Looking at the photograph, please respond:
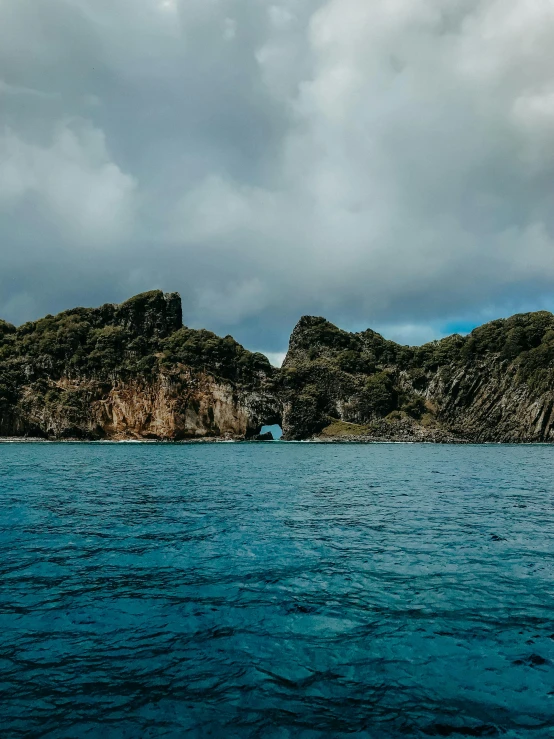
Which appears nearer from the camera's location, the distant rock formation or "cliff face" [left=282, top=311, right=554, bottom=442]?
"cliff face" [left=282, top=311, right=554, bottom=442]

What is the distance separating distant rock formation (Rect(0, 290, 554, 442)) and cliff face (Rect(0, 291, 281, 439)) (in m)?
0.37

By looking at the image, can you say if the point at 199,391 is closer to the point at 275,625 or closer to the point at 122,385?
the point at 122,385

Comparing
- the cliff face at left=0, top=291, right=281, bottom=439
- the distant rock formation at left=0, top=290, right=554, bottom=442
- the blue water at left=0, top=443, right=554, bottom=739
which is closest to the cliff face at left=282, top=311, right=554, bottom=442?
the distant rock formation at left=0, top=290, right=554, bottom=442

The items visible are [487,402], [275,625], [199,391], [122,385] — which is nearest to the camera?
[275,625]

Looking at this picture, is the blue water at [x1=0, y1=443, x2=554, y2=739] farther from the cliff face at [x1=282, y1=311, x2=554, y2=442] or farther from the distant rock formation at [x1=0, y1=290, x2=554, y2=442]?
the cliff face at [x1=282, y1=311, x2=554, y2=442]

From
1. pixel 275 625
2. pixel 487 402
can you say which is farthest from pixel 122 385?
pixel 275 625

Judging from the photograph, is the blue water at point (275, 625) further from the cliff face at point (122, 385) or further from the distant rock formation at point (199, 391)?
the distant rock formation at point (199, 391)

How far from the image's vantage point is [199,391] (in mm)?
184125

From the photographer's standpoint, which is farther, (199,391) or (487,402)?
(199,391)

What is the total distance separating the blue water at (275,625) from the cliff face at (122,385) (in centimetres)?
15694

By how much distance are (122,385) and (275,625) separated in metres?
176

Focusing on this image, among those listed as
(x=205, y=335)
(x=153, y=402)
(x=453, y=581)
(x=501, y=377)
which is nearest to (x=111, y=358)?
(x=153, y=402)

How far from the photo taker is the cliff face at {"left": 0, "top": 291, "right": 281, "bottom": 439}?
170m

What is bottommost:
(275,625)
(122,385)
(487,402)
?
(275,625)
